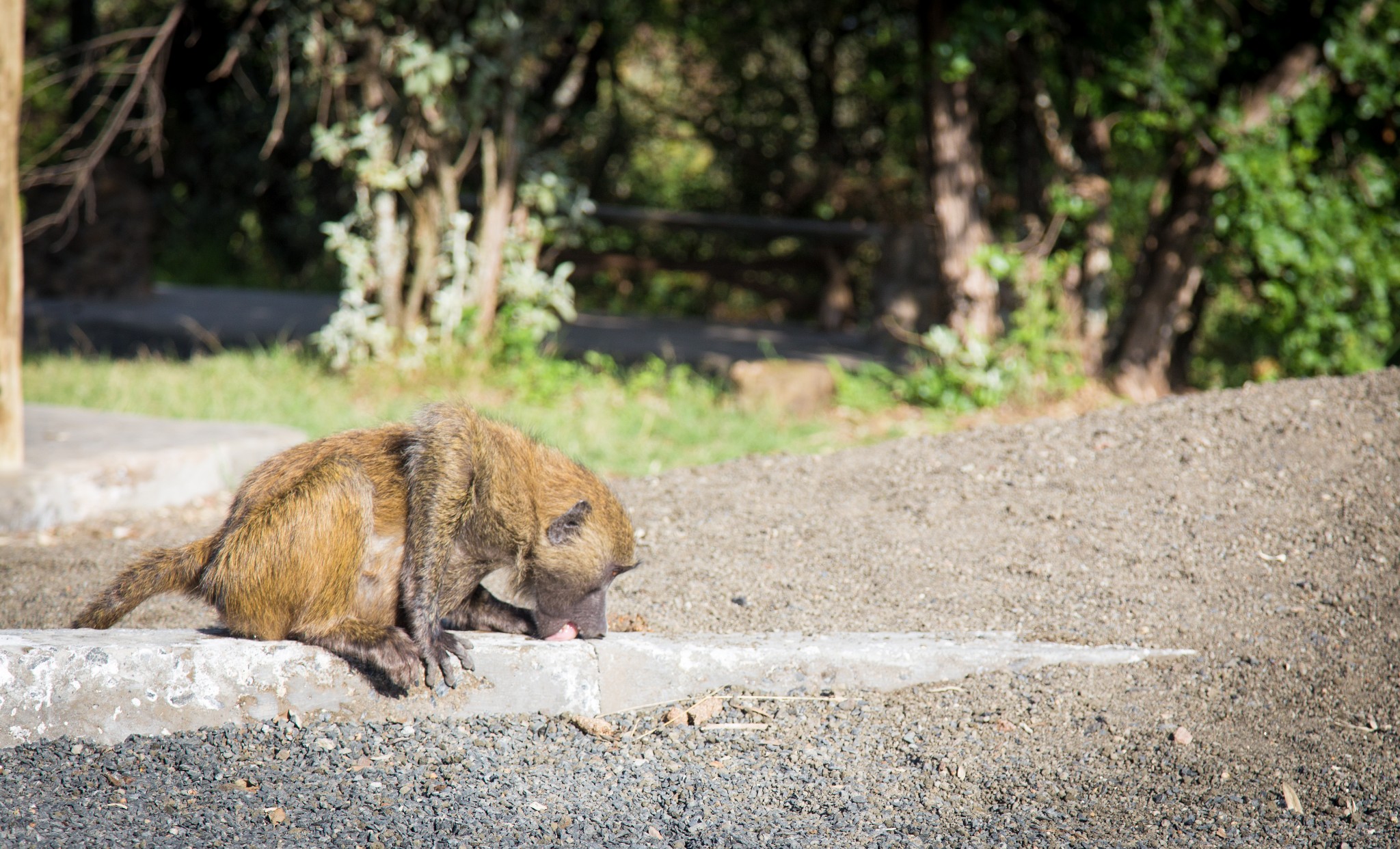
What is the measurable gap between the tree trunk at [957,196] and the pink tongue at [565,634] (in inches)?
169

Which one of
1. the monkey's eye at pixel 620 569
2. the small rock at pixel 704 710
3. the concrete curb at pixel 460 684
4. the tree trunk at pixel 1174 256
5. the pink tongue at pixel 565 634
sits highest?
the tree trunk at pixel 1174 256

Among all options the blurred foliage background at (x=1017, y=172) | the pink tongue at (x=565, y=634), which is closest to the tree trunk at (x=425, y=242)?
the blurred foliage background at (x=1017, y=172)

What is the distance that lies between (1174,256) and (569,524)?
527cm

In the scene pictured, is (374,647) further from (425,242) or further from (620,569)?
(425,242)

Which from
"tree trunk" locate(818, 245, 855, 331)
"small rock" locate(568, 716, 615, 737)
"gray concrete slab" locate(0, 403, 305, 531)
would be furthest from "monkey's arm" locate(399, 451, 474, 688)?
"tree trunk" locate(818, 245, 855, 331)

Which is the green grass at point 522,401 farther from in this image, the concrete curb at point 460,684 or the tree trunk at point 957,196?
the concrete curb at point 460,684

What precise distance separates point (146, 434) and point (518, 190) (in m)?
3.13

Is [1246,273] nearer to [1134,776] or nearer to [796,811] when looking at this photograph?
[1134,776]

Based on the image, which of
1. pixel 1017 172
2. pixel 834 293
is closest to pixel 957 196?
pixel 1017 172

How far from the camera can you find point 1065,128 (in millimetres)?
7047

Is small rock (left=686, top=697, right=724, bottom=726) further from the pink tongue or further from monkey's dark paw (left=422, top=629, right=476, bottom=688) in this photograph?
monkey's dark paw (left=422, top=629, right=476, bottom=688)

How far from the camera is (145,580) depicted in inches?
118

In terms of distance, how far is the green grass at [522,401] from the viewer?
6.20 metres

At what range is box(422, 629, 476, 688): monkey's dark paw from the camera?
2.88 metres
